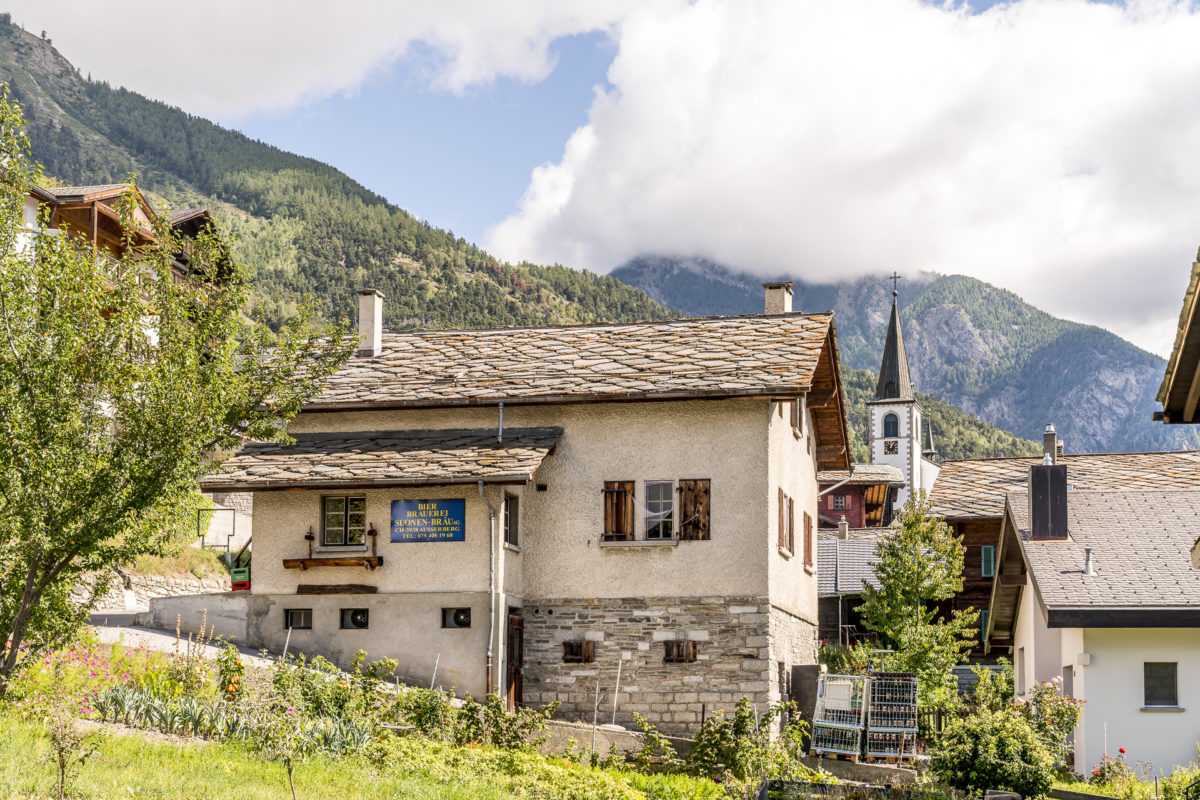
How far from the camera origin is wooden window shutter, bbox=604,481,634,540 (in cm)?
2384

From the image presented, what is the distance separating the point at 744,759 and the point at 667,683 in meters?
5.56

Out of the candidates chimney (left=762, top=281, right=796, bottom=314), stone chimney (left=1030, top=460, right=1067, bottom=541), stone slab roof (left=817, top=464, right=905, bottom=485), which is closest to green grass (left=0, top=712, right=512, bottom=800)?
stone chimney (left=1030, top=460, right=1067, bottom=541)

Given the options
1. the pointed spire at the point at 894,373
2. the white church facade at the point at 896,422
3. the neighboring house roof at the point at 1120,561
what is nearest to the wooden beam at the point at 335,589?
the neighboring house roof at the point at 1120,561

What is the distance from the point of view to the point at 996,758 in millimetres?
15469

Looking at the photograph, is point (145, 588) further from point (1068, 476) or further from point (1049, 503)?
point (1068, 476)

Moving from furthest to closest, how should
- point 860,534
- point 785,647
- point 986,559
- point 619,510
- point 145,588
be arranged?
point 860,534, point 986,559, point 145,588, point 785,647, point 619,510

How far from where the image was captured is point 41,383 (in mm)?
12656

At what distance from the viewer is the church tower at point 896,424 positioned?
106750mm

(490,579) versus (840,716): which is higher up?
(490,579)

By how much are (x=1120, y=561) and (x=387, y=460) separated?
13707 millimetres

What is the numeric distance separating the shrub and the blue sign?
10142 millimetres

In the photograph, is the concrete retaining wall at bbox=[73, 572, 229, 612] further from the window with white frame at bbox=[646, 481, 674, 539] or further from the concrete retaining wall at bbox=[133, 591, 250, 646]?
the window with white frame at bbox=[646, 481, 674, 539]

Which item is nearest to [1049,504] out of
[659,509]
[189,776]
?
[659,509]

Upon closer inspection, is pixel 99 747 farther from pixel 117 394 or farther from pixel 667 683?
pixel 667 683
